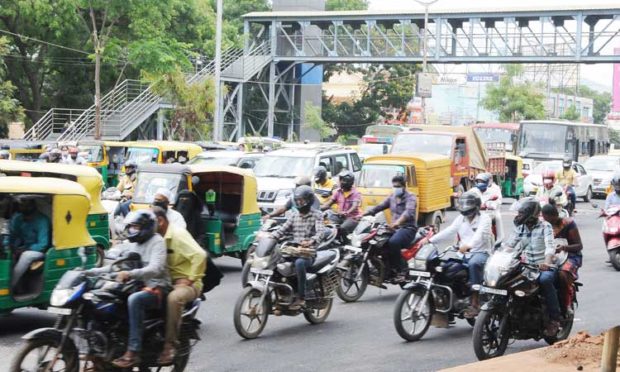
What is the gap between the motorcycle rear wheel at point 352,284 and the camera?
44.5 ft

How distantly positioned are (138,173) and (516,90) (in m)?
60.4

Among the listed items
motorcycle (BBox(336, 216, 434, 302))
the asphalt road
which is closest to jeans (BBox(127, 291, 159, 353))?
the asphalt road

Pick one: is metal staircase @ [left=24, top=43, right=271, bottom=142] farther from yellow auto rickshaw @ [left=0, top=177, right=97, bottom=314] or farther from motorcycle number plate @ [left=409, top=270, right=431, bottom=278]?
motorcycle number plate @ [left=409, top=270, right=431, bottom=278]

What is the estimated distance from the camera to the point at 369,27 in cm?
5128

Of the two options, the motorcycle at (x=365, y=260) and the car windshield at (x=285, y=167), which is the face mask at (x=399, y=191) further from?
the car windshield at (x=285, y=167)

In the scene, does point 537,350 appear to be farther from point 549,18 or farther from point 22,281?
point 549,18

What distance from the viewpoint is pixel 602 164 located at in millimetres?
39344

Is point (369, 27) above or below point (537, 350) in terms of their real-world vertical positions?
above

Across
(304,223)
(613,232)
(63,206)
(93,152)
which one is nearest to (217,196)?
(304,223)

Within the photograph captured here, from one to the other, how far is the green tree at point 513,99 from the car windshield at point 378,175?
5145 centimetres

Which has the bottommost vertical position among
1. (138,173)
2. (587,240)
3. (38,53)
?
(587,240)

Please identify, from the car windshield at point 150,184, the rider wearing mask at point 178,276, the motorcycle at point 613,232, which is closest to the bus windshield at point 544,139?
the motorcycle at point 613,232

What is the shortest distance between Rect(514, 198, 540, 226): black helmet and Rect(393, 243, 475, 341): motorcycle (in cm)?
92

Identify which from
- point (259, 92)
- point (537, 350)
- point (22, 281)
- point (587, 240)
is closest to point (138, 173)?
point (22, 281)
